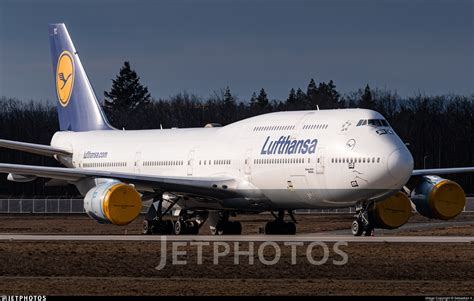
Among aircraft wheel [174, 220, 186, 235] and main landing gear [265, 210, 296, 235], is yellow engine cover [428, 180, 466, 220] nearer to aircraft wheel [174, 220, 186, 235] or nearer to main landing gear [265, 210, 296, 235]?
main landing gear [265, 210, 296, 235]

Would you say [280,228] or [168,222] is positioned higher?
[168,222]

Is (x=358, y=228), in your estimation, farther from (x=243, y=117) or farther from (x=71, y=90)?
(x=243, y=117)

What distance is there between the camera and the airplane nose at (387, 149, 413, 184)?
42.1 meters

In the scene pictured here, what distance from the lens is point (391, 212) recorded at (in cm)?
4662

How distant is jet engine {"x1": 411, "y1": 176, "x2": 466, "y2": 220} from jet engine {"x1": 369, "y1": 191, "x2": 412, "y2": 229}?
0.77 metres

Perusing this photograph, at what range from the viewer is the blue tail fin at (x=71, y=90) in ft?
203

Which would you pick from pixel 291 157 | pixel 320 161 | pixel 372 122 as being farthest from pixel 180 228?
pixel 372 122

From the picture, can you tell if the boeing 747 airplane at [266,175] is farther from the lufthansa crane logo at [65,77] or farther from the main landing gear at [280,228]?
the lufthansa crane logo at [65,77]

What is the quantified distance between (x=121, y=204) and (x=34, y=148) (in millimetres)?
11728

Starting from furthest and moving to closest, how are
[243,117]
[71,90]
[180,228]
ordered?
[243,117] < [71,90] < [180,228]

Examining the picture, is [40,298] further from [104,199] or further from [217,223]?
[217,223]

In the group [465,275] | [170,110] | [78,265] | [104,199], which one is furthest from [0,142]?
[170,110]

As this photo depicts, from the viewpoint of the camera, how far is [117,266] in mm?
31906

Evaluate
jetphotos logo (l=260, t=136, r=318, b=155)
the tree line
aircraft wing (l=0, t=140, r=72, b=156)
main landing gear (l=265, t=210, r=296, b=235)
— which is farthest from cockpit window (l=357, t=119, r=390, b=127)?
the tree line
